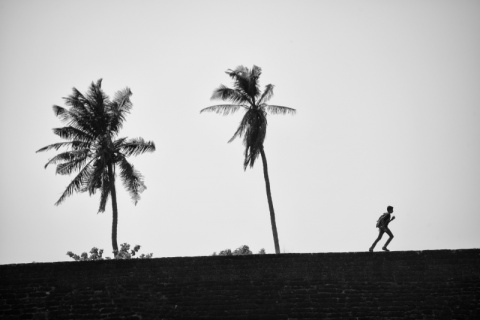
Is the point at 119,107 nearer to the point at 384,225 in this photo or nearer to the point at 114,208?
the point at 114,208

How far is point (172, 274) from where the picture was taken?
11.8 meters

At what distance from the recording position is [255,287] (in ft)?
38.4

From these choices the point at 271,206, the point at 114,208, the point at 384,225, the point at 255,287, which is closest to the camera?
the point at 255,287

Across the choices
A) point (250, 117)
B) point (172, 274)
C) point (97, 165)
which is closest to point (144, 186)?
point (97, 165)

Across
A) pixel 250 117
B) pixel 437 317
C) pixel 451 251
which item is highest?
pixel 250 117

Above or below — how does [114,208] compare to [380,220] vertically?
above

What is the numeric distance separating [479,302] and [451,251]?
1.62 metres

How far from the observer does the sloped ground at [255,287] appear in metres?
10.9

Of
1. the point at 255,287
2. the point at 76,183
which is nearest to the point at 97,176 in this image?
the point at 76,183

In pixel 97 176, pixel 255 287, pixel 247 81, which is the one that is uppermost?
pixel 247 81

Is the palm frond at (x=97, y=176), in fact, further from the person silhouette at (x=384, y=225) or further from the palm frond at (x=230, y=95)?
the person silhouette at (x=384, y=225)

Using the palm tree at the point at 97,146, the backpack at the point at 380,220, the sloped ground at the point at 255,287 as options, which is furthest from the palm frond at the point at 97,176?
the backpack at the point at 380,220

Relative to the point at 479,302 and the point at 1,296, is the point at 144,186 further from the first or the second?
the point at 479,302

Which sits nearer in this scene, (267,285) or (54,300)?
(54,300)
